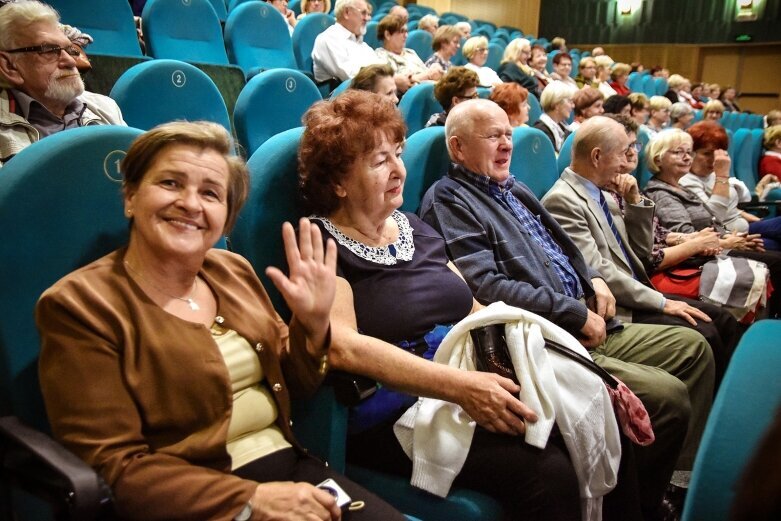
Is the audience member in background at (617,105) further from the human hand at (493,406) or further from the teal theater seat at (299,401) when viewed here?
the human hand at (493,406)

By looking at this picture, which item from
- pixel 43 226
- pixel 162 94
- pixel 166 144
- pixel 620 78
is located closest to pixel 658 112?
pixel 620 78

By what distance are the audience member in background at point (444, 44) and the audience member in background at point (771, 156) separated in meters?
2.38

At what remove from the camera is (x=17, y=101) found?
56.0 inches

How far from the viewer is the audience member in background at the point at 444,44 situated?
4133 mm

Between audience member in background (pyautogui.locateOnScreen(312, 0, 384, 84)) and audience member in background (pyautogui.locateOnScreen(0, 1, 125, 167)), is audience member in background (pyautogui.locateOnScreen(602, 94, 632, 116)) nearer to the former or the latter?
audience member in background (pyautogui.locateOnScreen(312, 0, 384, 84))

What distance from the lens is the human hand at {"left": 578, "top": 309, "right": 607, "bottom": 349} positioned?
1451 mm

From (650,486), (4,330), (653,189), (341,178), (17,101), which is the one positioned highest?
(17,101)

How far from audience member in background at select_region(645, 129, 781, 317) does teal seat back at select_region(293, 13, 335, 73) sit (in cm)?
217

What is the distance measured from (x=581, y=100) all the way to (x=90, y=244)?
3.03m

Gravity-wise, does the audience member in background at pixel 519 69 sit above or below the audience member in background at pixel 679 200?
above

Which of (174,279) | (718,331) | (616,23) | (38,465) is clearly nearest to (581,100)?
(718,331)

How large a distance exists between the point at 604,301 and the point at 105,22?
233cm

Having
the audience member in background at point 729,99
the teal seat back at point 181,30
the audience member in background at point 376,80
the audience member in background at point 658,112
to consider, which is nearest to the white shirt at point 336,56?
the teal seat back at point 181,30

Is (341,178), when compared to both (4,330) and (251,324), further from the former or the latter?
(4,330)
